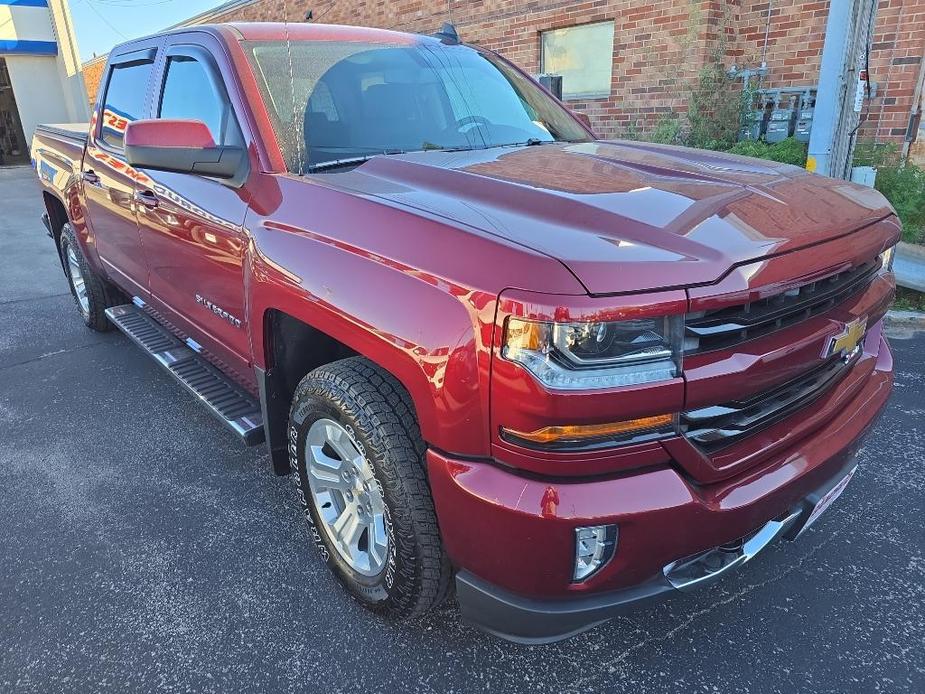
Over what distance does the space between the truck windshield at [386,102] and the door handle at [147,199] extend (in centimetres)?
95

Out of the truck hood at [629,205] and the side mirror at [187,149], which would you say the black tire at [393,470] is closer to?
the truck hood at [629,205]

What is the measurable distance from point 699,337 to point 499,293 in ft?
1.64

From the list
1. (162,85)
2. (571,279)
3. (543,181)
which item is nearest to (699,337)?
(571,279)

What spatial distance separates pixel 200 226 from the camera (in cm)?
280

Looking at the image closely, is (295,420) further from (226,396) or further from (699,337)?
(699,337)

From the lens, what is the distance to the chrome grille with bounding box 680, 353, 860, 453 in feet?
5.48

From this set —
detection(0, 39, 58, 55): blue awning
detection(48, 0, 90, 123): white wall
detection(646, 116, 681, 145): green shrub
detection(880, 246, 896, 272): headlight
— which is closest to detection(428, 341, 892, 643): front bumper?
detection(880, 246, 896, 272): headlight

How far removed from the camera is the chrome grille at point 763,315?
5.25 ft

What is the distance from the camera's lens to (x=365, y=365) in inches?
82.6

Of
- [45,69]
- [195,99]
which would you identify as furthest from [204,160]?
[45,69]

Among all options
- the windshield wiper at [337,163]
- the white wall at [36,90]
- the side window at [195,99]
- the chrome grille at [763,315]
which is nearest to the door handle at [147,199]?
the side window at [195,99]

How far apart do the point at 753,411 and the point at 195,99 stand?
105 inches

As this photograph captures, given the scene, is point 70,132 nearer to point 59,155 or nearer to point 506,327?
point 59,155

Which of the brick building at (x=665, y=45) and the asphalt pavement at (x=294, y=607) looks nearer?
the asphalt pavement at (x=294, y=607)
